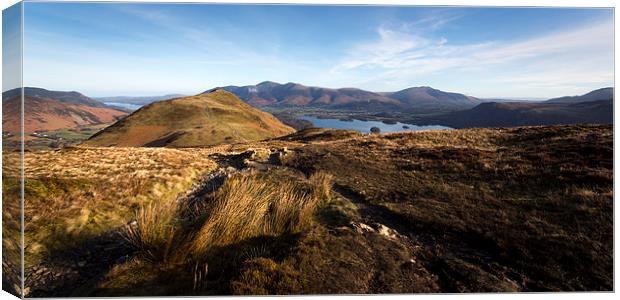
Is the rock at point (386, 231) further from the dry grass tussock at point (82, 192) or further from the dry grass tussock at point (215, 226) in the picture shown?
the dry grass tussock at point (82, 192)

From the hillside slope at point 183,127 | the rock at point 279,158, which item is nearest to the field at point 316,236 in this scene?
the rock at point 279,158

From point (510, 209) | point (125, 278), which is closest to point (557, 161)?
point (510, 209)

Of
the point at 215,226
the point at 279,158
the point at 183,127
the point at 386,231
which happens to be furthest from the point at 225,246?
the point at 183,127

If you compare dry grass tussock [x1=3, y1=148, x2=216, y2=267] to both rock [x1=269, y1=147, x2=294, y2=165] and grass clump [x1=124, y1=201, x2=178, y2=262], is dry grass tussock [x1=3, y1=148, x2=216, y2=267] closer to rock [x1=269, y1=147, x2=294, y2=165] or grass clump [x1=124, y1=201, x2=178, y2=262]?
grass clump [x1=124, y1=201, x2=178, y2=262]

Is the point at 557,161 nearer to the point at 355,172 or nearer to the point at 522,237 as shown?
the point at 355,172

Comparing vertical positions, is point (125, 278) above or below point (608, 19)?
below

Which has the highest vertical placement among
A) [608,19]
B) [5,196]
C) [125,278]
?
[608,19]

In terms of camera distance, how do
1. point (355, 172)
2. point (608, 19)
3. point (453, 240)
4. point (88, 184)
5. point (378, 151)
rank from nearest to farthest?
point (453, 240)
point (608, 19)
point (88, 184)
point (355, 172)
point (378, 151)

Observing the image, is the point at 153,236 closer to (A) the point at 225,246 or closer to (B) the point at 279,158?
(A) the point at 225,246
